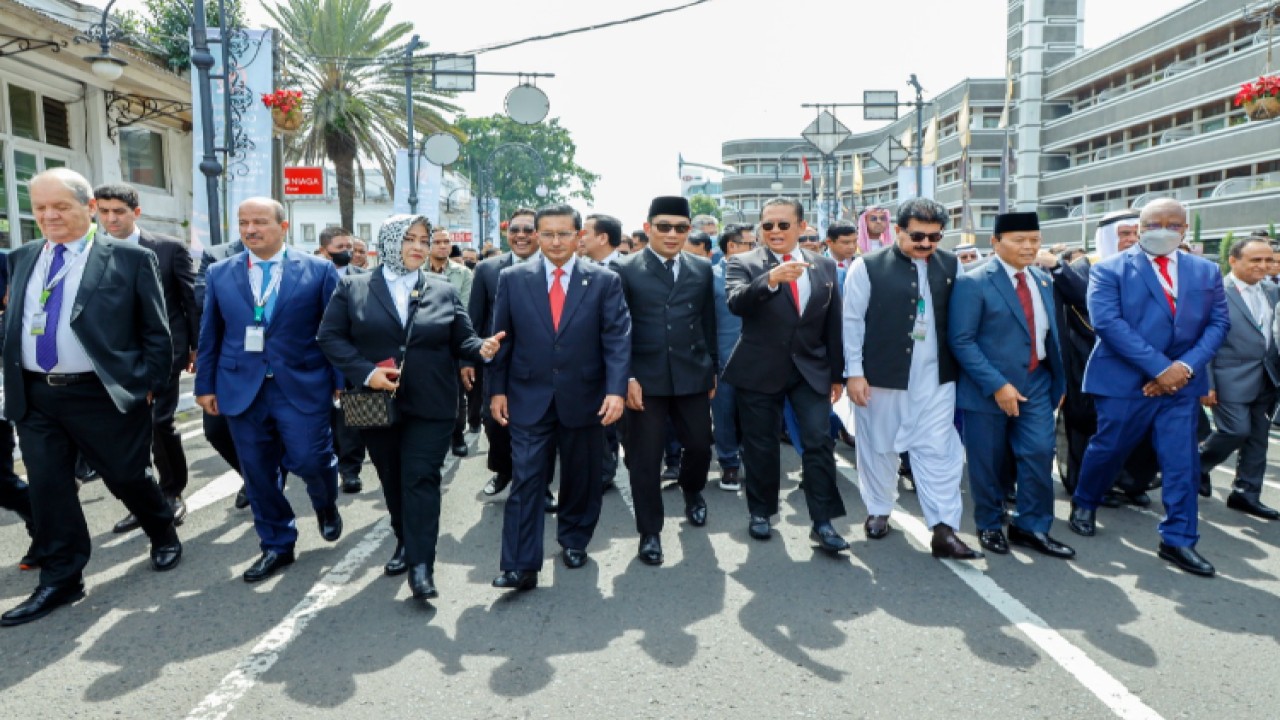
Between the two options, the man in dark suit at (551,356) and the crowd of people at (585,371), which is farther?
the man in dark suit at (551,356)

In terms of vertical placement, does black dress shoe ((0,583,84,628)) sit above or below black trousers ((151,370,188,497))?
below

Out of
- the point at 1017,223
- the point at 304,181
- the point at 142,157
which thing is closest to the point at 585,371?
the point at 1017,223

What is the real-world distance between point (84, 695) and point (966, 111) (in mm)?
28164

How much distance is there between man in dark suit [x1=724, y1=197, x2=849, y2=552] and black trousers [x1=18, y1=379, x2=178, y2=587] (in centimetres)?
339

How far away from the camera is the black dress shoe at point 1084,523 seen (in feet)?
18.9

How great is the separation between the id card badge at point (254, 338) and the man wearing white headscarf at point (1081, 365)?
16.6 feet

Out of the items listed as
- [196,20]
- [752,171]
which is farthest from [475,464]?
[752,171]

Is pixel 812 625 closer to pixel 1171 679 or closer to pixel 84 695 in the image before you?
pixel 1171 679

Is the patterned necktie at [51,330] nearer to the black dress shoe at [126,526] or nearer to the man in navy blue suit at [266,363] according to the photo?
the man in navy blue suit at [266,363]

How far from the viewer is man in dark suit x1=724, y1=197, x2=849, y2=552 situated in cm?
555

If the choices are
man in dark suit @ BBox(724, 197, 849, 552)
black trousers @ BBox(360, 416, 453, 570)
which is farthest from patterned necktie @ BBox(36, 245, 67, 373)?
man in dark suit @ BBox(724, 197, 849, 552)

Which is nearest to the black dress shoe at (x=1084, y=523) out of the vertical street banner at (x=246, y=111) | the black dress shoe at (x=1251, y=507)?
the black dress shoe at (x=1251, y=507)

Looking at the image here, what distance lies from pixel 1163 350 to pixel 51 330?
19.3ft

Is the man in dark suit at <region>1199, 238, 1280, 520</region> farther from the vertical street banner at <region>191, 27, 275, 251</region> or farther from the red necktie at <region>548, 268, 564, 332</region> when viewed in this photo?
the vertical street banner at <region>191, 27, 275, 251</region>
